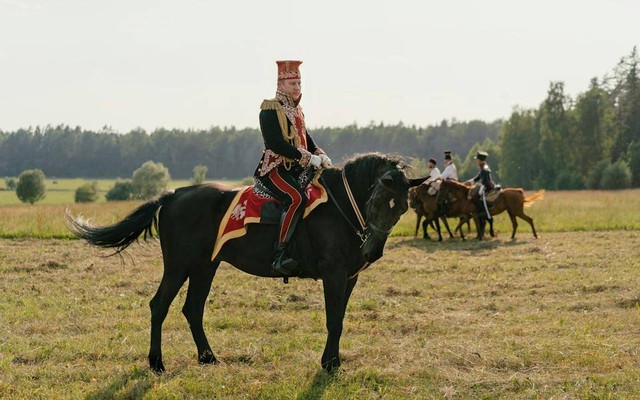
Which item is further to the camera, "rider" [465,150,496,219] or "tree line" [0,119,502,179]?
"tree line" [0,119,502,179]

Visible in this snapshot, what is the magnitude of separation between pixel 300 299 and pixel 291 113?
4149 millimetres

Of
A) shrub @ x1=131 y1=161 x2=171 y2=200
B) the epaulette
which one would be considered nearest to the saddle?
the epaulette

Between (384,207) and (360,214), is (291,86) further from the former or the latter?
(384,207)

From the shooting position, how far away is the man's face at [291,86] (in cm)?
688

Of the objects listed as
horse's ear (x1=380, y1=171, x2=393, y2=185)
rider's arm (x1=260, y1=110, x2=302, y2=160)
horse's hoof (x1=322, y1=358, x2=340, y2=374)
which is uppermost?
rider's arm (x1=260, y1=110, x2=302, y2=160)

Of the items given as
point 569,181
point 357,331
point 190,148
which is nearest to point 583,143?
point 569,181

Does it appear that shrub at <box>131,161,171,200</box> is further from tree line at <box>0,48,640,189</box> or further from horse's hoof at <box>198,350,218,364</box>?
horse's hoof at <box>198,350,218,364</box>

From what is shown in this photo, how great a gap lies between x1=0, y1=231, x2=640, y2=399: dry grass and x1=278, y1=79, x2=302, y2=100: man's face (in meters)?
2.78

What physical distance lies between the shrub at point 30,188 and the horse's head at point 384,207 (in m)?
62.5

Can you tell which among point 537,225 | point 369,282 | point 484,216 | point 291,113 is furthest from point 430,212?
point 291,113

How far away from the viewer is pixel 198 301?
733 cm

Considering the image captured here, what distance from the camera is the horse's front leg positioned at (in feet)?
21.7

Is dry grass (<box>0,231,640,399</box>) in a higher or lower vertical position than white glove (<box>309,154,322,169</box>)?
lower

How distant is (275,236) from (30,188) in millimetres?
62668
